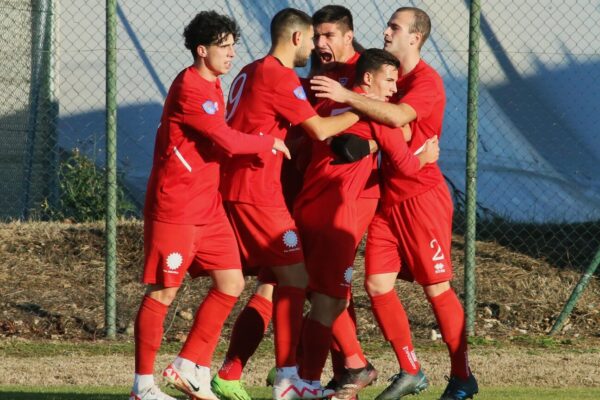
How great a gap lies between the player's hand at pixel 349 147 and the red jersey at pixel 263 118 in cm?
23

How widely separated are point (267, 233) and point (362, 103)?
0.90 metres

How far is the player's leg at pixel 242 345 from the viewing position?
739 cm

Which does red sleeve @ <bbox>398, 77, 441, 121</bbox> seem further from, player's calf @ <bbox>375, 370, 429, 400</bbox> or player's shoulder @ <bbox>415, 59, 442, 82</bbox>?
player's calf @ <bbox>375, 370, 429, 400</bbox>

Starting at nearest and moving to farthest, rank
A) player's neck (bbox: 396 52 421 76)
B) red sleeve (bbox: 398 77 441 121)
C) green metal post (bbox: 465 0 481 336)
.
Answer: red sleeve (bbox: 398 77 441 121)
player's neck (bbox: 396 52 421 76)
green metal post (bbox: 465 0 481 336)

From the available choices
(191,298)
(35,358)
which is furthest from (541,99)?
(35,358)

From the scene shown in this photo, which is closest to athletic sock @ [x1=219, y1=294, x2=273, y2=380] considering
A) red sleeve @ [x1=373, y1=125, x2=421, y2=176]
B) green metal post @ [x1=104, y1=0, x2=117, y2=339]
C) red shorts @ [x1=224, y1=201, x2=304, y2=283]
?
red shorts @ [x1=224, y1=201, x2=304, y2=283]

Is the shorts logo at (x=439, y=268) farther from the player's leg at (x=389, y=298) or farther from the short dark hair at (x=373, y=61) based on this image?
the short dark hair at (x=373, y=61)

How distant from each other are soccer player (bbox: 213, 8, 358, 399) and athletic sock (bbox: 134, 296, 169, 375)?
60 centimetres

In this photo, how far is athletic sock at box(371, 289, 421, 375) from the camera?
24.7 ft

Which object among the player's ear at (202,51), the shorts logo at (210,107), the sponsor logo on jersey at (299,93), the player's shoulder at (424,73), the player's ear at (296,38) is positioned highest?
the player's ear at (296,38)

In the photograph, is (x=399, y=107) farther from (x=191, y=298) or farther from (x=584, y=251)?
(x=584, y=251)

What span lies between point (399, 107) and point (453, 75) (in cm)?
660

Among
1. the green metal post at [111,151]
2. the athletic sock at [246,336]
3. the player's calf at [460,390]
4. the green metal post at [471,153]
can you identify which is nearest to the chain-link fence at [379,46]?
the green metal post at [471,153]

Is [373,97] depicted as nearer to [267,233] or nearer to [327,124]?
[327,124]
